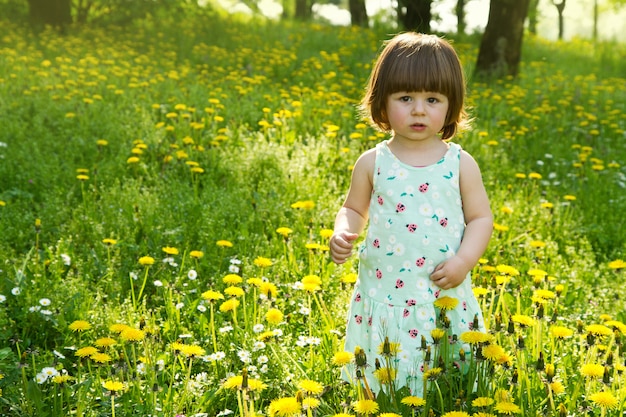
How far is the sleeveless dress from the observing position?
2400mm

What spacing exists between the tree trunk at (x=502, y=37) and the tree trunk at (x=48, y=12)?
278 inches

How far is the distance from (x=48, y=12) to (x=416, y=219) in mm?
11310

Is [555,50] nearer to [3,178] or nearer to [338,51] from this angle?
[338,51]

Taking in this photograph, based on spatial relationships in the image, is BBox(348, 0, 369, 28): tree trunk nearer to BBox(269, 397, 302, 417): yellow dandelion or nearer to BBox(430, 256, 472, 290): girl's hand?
BBox(430, 256, 472, 290): girl's hand

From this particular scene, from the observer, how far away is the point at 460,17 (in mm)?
13914

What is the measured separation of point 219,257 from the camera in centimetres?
373

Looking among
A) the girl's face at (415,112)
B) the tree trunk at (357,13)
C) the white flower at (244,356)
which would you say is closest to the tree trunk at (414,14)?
the tree trunk at (357,13)

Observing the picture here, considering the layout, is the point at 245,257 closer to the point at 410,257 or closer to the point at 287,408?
the point at 410,257

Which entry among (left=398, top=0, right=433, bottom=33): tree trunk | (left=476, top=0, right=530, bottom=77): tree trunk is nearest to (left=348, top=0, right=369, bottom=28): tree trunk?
(left=398, top=0, right=433, bottom=33): tree trunk

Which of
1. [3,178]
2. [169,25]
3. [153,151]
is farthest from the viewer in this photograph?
[169,25]

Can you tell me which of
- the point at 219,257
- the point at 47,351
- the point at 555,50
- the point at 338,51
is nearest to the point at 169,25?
the point at 338,51

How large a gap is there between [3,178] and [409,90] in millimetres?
3551

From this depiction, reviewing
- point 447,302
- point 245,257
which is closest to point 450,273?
point 447,302

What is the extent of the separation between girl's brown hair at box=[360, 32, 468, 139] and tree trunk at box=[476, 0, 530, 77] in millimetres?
7273
